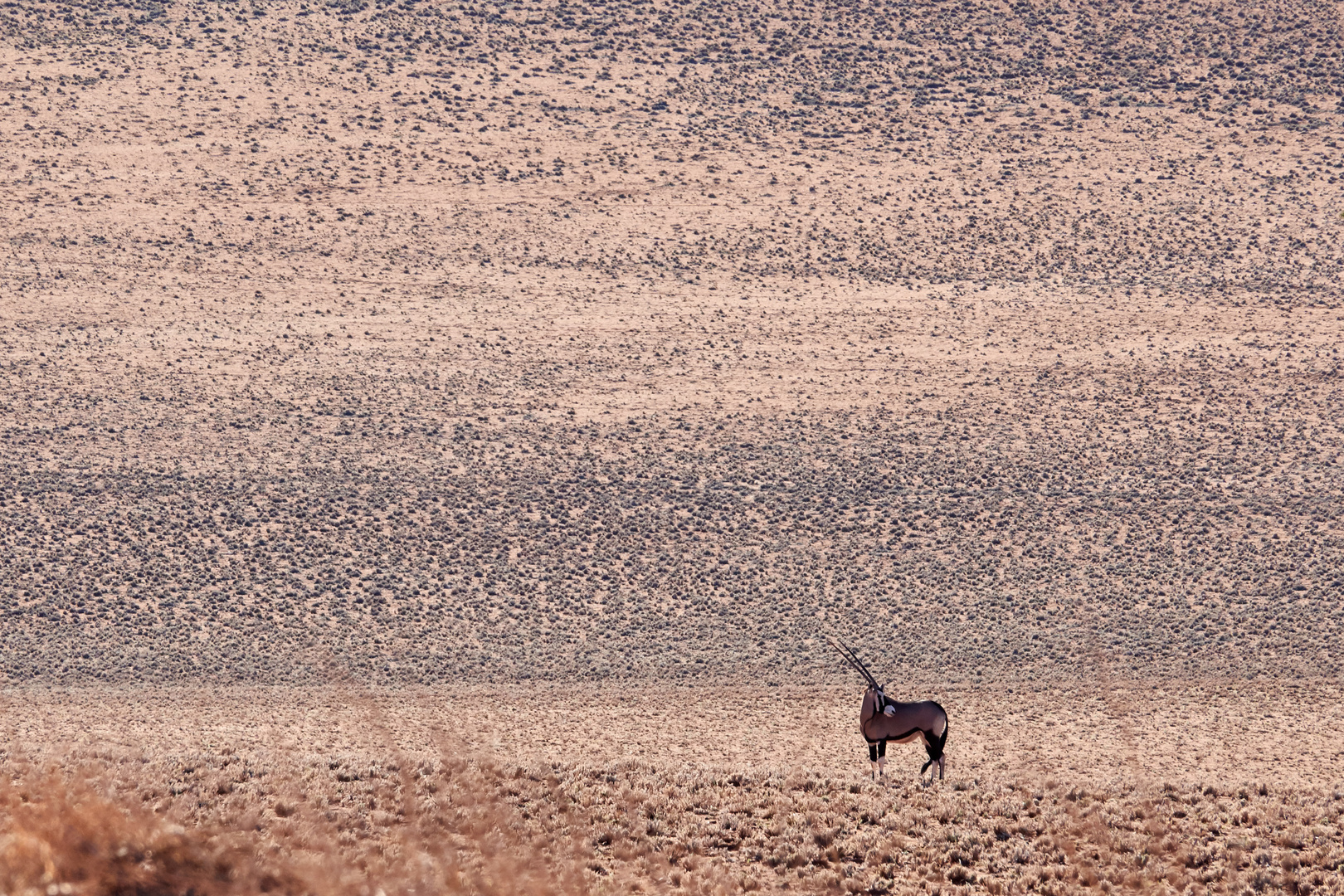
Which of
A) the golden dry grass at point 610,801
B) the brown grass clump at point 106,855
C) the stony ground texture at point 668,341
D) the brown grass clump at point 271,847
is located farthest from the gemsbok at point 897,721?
the stony ground texture at point 668,341

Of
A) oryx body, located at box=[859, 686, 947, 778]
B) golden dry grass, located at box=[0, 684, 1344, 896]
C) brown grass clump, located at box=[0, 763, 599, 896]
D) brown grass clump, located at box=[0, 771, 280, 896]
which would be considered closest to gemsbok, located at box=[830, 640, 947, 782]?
oryx body, located at box=[859, 686, 947, 778]

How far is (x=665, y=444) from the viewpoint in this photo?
24812 mm

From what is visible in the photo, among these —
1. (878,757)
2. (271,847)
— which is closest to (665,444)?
(878,757)

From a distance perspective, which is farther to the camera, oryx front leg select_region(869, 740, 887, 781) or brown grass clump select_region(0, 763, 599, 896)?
oryx front leg select_region(869, 740, 887, 781)

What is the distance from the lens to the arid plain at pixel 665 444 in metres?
13.1

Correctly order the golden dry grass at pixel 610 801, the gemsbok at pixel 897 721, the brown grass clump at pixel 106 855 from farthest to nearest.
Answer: the gemsbok at pixel 897 721, the golden dry grass at pixel 610 801, the brown grass clump at pixel 106 855

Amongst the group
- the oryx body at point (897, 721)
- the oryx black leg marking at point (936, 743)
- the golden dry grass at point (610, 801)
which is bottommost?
the golden dry grass at point (610, 801)

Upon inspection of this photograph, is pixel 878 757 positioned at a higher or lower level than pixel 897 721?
lower

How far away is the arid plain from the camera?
42.9 ft

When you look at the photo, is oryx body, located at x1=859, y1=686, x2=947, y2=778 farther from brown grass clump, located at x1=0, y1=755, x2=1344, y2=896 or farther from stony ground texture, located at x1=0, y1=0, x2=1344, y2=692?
stony ground texture, located at x1=0, y1=0, x2=1344, y2=692

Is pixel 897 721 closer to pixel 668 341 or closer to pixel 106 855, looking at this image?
pixel 106 855

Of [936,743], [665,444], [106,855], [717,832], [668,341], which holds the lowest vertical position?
[665,444]

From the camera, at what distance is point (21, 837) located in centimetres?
692

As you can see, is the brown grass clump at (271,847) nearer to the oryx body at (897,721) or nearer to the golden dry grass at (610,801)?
the golden dry grass at (610,801)
